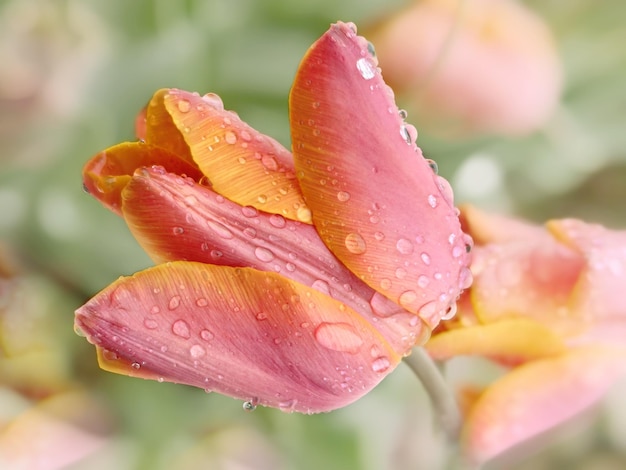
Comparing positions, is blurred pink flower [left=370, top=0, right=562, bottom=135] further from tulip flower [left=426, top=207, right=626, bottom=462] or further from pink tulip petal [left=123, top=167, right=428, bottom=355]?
pink tulip petal [left=123, top=167, right=428, bottom=355]

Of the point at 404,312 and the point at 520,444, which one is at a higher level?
the point at 404,312

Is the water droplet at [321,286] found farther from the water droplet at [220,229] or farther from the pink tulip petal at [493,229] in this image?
the pink tulip petal at [493,229]

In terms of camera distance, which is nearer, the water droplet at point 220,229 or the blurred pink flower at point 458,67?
the water droplet at point 220,229

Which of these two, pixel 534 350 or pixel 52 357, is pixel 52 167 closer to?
pixel 52 357

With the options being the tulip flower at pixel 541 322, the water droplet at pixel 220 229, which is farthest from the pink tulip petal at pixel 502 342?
the water droplet at pixel 220 229

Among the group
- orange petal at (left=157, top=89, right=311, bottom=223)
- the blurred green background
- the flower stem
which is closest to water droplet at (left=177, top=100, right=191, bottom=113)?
orange petal at (left=157, top=89, right=311, bottom=223)

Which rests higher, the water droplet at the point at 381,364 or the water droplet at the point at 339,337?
the water droplet at the point at 339,337

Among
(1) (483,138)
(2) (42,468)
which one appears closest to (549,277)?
(1) (483,138)
